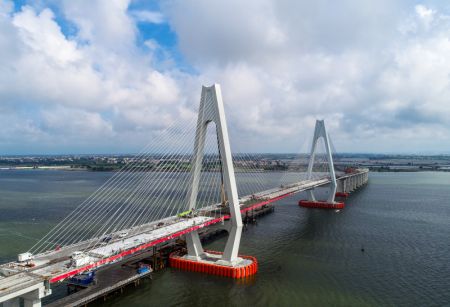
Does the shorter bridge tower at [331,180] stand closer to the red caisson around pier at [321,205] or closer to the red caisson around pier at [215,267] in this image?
the red caisson around pier at [321,205]

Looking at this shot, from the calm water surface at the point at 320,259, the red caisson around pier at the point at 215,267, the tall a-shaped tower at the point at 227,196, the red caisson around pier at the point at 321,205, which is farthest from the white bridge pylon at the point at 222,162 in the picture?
the red caisson around pier at the point at 321,205

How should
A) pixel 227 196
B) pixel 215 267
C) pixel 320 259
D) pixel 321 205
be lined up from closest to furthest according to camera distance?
pixel 215 267
pixel 227 196
pixel 320 259
pixel 321 205

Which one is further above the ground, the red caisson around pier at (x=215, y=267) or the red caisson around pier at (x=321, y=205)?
the red caisson around pier at (x=321, y=205)

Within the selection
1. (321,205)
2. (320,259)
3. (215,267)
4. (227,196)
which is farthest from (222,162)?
(321,205)

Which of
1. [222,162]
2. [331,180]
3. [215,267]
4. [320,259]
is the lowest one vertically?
[320,259]

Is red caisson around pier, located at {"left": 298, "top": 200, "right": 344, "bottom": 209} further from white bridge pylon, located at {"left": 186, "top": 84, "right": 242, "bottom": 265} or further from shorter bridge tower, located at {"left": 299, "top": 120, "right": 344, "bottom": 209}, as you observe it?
white bridge pylon, located at {"left": 186, "top": 84, "right": 242, "bottom": 265}

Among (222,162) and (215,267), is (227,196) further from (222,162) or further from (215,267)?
(215,267)
